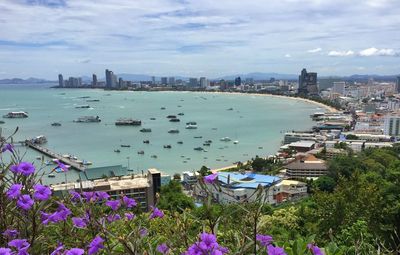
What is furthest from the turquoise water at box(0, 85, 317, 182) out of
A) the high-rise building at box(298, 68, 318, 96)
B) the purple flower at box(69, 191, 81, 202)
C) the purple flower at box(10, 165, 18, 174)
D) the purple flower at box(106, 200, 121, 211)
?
the high-rise building at box(298, 68, 318, 96)

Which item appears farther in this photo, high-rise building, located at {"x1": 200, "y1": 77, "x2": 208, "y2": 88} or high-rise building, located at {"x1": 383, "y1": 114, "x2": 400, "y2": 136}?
high-rise building, located at {"x1": 200, "y1": 77, "x2": 208, "y2": 88}

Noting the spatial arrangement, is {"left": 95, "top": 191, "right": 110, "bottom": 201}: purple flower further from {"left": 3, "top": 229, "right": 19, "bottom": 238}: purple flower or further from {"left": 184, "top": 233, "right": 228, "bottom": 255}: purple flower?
{"left": 184, "top": 233, "right": 228, "bottom": 255}: purple flower

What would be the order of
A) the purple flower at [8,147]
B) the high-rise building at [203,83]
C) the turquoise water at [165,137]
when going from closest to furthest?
the purple flower at [8,147], the turquoise water at [165,137], the high-rise building at [203,83]

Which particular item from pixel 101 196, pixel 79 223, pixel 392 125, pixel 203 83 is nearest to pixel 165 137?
pixel 392 125

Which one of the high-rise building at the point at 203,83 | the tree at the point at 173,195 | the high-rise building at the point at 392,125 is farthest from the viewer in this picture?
the high-rise building at the point at 203,83

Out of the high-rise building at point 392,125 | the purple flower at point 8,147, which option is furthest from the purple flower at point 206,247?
the high-rise building at point 392,125

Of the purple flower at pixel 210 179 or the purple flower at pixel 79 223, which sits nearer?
the purple flower at pixel 210 179

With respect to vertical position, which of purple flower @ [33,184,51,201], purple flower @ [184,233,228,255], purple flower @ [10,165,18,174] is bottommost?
purple flower @ [184,233,228,255]

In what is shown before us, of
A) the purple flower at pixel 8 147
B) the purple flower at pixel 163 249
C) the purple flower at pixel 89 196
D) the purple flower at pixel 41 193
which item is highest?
the purple flower at pixel 8 147

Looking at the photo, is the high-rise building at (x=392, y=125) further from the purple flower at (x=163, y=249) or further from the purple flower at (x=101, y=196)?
the purple flower at (x=163, y=249)

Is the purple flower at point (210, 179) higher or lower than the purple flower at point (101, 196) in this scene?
higher
